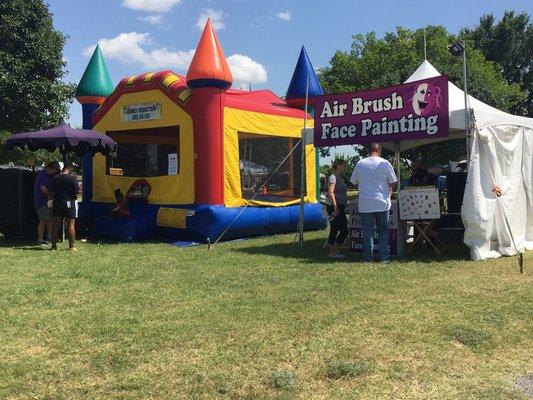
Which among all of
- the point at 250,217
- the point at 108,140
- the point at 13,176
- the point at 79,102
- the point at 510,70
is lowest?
the point at 250,217

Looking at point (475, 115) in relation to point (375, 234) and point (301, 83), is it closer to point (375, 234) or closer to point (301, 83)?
point (375, 234)

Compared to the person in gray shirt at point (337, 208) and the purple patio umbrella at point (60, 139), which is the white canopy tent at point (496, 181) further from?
the purple patio umbrella at point (60, 139)

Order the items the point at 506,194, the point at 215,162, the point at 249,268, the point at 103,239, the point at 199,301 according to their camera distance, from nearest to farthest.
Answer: the point at 199,301
the point at 249,268
the point at 506,194
the point at 215,162
the point at 103,239

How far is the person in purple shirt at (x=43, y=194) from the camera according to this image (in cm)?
1058

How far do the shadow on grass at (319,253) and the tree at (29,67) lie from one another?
12852 mm

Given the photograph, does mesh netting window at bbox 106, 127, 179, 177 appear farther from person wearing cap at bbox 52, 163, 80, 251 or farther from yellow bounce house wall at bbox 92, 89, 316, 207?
person wearing cap at bbox 52, 163, 80, 251

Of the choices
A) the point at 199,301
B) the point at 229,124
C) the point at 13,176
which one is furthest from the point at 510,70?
the point at 199,301

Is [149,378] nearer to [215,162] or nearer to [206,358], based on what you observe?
[206,358]

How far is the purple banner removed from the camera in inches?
322

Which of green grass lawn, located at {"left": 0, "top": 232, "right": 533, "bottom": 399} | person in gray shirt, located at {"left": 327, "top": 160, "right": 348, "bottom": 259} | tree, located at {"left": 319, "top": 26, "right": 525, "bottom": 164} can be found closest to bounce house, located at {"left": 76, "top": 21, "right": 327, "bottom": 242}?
person in gray shirt, located at {"left": 327, "top": 160, "right": 348, "bottom": 259}

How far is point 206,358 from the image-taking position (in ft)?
13.8

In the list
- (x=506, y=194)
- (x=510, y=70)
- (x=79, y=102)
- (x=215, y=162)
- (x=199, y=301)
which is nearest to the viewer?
(x=199, y=301)

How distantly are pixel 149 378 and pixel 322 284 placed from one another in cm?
309

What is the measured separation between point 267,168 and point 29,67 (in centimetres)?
1113
